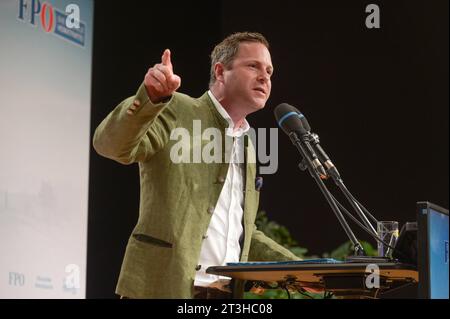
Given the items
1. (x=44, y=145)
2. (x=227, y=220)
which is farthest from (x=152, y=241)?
(x=44, y=145)

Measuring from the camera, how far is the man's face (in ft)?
7.75

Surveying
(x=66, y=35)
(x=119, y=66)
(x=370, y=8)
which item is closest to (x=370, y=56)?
(x=370, y=8)

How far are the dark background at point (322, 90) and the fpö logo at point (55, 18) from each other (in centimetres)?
42

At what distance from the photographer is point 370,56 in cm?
472

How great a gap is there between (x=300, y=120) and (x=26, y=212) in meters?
1.65

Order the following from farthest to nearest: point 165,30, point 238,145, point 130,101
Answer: point 165,30, point 238,145, point 130,101

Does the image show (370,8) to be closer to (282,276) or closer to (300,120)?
(300,120)

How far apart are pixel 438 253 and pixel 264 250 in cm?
77

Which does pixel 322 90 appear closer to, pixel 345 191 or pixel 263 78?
pixel 263 78

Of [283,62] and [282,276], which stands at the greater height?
[283,62]

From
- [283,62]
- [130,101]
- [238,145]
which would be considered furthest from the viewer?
[283,62]

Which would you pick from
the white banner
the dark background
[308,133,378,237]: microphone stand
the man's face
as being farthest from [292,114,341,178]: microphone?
the dark background

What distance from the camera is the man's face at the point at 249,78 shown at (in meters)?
2.36

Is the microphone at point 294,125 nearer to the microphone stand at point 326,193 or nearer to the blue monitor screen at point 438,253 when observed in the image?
the microphone stand at point 326,193
